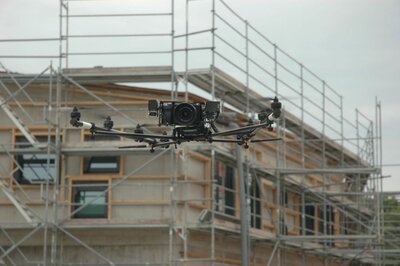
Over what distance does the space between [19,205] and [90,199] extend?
191 cm

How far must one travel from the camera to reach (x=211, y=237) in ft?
91.7

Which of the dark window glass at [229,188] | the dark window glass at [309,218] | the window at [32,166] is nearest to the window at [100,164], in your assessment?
the window at [32,166]

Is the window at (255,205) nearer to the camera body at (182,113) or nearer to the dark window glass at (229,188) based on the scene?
the dark window glass at (229,188)

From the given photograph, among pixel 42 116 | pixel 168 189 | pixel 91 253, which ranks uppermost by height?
pixel 42 116

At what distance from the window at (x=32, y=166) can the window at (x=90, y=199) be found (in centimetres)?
81

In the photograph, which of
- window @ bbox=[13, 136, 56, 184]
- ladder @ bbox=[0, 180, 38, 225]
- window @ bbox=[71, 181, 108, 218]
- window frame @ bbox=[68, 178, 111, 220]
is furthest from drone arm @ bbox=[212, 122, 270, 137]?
window @ bbox=[13, 136, 56, 184]

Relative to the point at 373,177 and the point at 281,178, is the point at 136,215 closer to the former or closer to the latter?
the point at 281,178

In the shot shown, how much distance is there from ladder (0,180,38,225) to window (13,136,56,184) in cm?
68

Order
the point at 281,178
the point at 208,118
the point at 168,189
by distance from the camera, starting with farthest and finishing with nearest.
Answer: the point at 281,178 < the point at 168,189 < the point at 208,118

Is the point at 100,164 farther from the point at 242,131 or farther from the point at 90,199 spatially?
the point at 242,131

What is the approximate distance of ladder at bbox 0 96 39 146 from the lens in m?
28.3

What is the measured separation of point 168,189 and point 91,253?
2.69 meters

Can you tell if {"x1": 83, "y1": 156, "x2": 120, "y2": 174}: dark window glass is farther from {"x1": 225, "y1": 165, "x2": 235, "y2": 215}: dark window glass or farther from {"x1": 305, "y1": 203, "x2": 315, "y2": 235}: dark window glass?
{"x1": 305, "y1": 203, "x2": 315, "y2": 235}: dark window glass

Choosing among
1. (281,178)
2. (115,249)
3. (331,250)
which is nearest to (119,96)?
(115,249)
